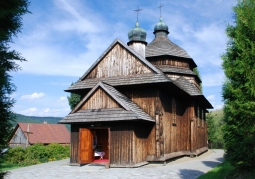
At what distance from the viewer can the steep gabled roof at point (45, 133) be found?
37466 millimetres

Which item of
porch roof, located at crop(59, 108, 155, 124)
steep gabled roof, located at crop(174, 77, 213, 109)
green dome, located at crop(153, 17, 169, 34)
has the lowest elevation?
porch roof, located at crop(59, 108, 155, 124)

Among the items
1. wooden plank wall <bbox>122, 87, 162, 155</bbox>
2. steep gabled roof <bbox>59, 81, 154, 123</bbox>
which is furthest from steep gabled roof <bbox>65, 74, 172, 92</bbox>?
steep gabled roof <bbox>59, 81, 154, 123</bbox>

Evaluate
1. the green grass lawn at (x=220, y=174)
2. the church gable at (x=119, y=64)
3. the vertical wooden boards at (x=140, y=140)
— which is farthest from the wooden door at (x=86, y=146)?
the green grass lawn at (x=220, y=174)

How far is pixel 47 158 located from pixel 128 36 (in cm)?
1158

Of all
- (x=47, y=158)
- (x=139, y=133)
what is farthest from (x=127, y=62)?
(x=47, y=158)

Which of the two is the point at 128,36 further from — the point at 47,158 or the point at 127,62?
the point at 47,158

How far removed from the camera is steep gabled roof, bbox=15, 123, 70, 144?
3747cm

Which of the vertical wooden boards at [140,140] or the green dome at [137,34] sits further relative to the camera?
the green dome at [137,34]

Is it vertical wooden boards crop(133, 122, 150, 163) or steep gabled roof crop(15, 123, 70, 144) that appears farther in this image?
steep gabled roof crop(15, 123, 70, 144)

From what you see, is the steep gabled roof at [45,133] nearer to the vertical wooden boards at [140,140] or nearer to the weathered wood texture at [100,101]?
the weathered wood texture at [100,101]

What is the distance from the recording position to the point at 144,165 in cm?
1602

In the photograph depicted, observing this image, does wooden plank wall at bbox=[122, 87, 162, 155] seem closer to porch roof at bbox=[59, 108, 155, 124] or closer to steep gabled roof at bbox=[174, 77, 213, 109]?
porch roof at bbox=[59, 108, 155, 124]

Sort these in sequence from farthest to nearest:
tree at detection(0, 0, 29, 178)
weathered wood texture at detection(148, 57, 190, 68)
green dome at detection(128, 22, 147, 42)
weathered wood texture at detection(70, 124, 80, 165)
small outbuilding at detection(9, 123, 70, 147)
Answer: small outbuilding at detection(9, 123, 70, 147), green dome at detection(128, 22, 147, 42), weathered wood texture at detection(148, 57, 190, 68), weathered wood texture at detection(70, 124, 80, 165), tree at detection(0, 0, 29, 178)

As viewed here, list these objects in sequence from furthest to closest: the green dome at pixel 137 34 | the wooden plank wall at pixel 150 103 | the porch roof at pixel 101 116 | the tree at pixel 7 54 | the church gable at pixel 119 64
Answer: the green dome at pixel 137 34, the church gable at pixel 119 64, the wooden plank wall at pixel 150 103, the porch roof at pixel 101 116, the tree at pixel 7 54
